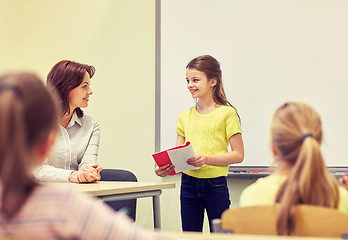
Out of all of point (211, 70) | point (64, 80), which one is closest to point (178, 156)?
point (211, 70)

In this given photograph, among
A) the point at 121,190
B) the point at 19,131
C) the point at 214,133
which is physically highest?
the point at 19,131

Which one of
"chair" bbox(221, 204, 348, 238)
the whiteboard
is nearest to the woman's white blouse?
the whiteboard

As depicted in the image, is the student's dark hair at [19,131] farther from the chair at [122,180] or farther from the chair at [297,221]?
the chair at [122,180]

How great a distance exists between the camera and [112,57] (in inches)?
157

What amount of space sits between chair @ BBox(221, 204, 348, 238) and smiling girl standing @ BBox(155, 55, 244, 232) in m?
1.27

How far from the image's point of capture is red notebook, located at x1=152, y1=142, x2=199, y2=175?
2.37 m

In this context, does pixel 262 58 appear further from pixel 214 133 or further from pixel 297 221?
pixel 297 221

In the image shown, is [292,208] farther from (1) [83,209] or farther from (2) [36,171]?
(2) [36,171]

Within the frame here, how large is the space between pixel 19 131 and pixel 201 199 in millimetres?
1845

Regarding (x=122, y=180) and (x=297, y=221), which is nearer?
(x=297, y=221)

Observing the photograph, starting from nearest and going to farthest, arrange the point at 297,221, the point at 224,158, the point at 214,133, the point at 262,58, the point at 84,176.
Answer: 1. the point at 297,221
2. the point at 84,176
3. the point at 224,158
4. the point at 214,133
5. the point at 262,58

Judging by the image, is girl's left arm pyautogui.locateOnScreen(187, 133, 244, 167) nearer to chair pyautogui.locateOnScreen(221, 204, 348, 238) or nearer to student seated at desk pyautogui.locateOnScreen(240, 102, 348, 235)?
student seated at desk pyautogui.locateOnScreen(240, 102, 348, 235)

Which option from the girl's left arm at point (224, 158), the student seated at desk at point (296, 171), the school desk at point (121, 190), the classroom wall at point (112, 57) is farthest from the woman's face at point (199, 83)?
the student seated at desk at point (296, 171)

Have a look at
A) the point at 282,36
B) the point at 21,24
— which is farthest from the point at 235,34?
the point at 21,24
